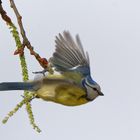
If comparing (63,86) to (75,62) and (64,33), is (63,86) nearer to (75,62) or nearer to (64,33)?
(75,62)

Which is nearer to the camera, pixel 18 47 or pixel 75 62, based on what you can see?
pixel 18 47

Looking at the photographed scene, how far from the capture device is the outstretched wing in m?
2.82

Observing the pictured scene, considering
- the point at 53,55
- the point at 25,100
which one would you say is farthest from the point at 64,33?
the point at 25,100

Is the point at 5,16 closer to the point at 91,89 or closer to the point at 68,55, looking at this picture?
the point at 68,55

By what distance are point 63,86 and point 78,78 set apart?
15 centimetres

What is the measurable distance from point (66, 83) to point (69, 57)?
210 mm

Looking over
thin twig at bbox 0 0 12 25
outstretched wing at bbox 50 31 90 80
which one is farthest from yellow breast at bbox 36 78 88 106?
thin twig at bbox 0 0 12 25

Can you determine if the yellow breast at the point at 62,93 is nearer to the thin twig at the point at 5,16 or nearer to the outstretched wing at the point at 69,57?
the outstretched wing at the point at 69,57

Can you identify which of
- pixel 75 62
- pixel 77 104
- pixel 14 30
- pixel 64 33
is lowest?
pixel 77 104

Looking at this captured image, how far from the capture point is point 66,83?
121 inches

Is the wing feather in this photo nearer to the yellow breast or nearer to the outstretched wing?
the outstretched wing

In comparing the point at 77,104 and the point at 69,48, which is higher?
the point at 69,48

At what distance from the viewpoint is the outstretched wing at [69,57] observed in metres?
2.82

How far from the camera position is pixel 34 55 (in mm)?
2311
